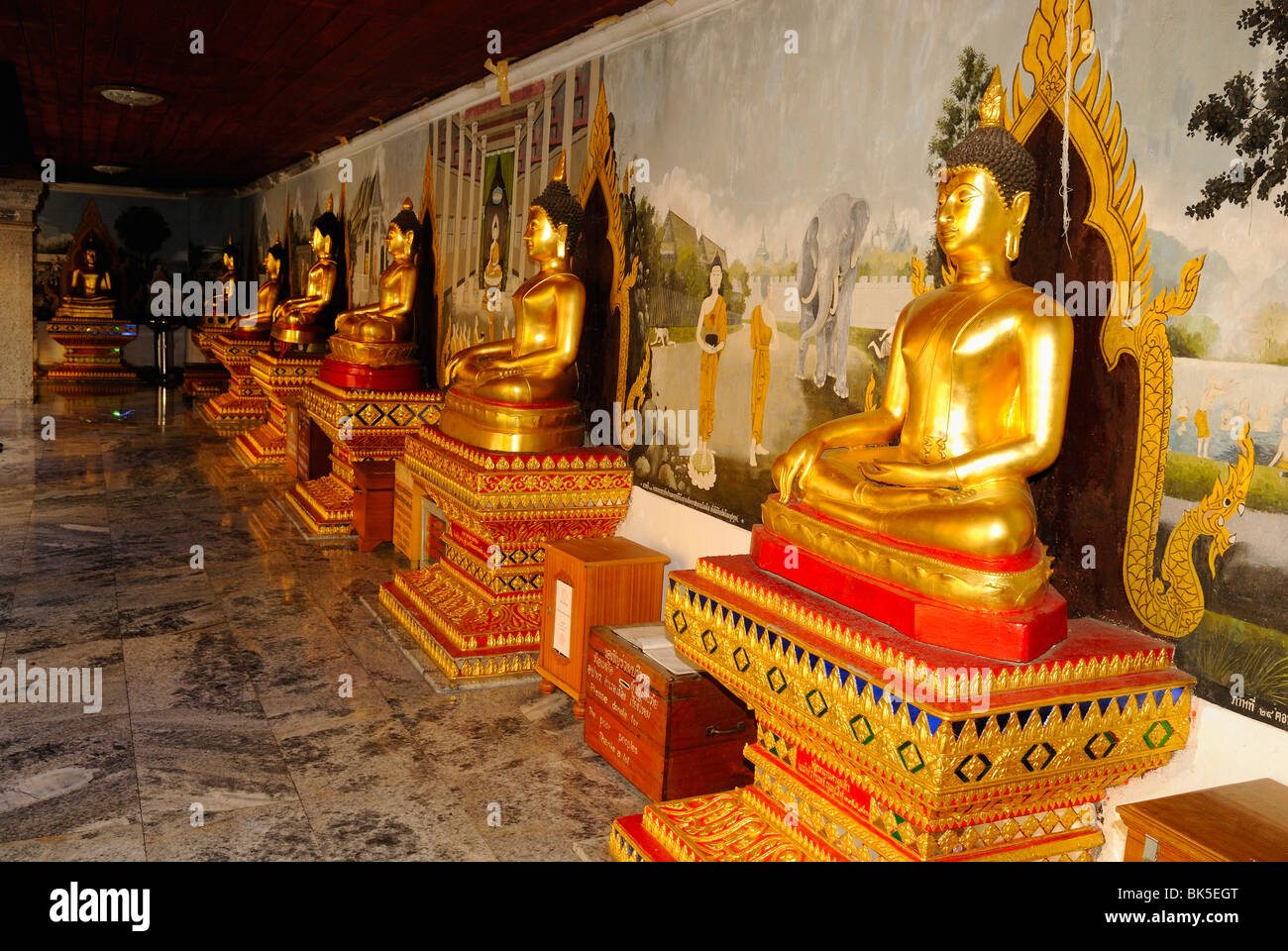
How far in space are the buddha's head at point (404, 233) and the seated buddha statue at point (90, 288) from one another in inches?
372

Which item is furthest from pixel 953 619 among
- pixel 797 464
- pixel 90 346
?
pixel 90 346

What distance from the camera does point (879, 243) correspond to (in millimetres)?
2977

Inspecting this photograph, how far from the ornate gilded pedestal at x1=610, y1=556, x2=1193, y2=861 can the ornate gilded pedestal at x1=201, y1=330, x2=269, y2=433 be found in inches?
348

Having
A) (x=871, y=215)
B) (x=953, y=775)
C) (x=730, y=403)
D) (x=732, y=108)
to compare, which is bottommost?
(x=953, y=775)

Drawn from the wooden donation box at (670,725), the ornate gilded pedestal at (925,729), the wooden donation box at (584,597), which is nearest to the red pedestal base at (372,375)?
the wooden donation box at (584,597)

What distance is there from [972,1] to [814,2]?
0.71 meters

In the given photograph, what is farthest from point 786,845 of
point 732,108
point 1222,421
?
point 732,108

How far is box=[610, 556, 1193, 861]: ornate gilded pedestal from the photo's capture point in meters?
1.96

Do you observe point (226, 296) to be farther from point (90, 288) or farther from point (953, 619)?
point (953, 619)

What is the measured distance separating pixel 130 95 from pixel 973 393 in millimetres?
6522

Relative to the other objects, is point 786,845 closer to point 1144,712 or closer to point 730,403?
point 1144,712

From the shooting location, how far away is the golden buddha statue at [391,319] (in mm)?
6602

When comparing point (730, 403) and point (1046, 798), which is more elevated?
point (730, 403)

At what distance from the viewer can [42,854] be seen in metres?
2.62
